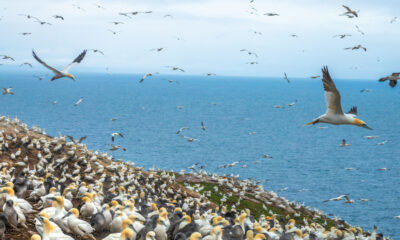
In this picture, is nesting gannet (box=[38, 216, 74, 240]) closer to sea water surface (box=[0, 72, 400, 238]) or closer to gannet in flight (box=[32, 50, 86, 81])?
gannet in flight (box=[32, 50, 86, 81])

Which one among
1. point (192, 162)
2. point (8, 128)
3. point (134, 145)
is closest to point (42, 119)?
point (134, 145)

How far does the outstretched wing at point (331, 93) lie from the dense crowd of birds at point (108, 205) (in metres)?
4.89

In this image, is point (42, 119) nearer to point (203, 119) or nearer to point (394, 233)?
point (203, 119)

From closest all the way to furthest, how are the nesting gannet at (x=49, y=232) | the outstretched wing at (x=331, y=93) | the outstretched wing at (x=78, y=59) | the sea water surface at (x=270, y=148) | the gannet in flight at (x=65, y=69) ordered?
the nesting gannet at (x=49, y=232) → the outstretched wing at (x=331, y=93) → the gannet in flight at (x=65, y=69) → the outstretched wing at (x=78, y=59) → the sea water surface at (x=270, y=148)

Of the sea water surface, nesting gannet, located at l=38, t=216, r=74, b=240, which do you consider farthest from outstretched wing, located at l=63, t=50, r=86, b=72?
the sea water surface

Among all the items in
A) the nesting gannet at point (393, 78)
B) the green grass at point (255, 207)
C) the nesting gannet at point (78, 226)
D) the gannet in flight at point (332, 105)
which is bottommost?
the green grass at point (255, 207)

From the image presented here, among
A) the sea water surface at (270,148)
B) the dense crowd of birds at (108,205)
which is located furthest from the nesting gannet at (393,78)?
the sea water surface at (270,148)

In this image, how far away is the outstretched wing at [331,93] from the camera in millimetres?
14704

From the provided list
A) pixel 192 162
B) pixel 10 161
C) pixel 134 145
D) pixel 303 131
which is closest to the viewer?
pixel 10 161

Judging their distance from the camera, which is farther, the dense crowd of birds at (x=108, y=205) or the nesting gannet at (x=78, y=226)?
the dense crowd of birds at (x=108, y=205)

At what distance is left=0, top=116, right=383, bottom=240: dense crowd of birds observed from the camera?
1267cm

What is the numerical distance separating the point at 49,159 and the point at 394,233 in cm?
3417

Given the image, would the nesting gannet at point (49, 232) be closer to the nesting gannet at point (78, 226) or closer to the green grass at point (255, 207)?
the nesting gannet at point (78, 226)

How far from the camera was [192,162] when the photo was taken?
7775 cm
